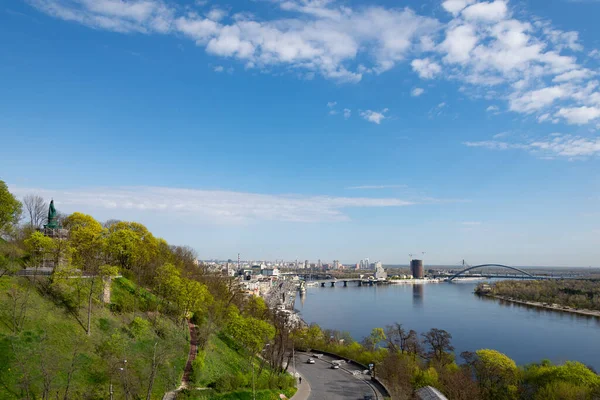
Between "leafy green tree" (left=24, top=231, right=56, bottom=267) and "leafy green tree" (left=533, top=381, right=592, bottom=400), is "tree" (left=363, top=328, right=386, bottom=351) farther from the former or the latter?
"leafy green tree" (left=24, top=231, right=56, bottom=267)

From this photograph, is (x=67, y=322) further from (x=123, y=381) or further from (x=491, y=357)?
(x=491, y=357)

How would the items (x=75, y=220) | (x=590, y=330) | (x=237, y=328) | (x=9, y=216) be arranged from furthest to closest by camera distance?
1. (x=590, y=330)
2. (x=75, y=220)
3. (x=9, y=216)
4. (x=237, y=328)

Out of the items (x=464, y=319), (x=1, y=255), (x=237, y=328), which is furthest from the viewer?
(x=464, y=319)

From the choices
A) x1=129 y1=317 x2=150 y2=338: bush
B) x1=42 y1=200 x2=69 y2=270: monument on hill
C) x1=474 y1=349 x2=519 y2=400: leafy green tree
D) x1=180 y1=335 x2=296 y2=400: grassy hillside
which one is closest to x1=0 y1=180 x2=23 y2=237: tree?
x1=42 y1=200 x2=69 y2=270: monument on hill

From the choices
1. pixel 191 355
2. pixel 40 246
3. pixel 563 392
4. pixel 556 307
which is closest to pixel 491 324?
pixel 556 307

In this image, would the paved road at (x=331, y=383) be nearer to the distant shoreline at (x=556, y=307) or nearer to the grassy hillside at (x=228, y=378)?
the grassy hillside at (x=228, y=378)

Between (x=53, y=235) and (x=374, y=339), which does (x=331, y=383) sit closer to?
(x=374, y=339)

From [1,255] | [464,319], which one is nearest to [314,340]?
[1,255]
